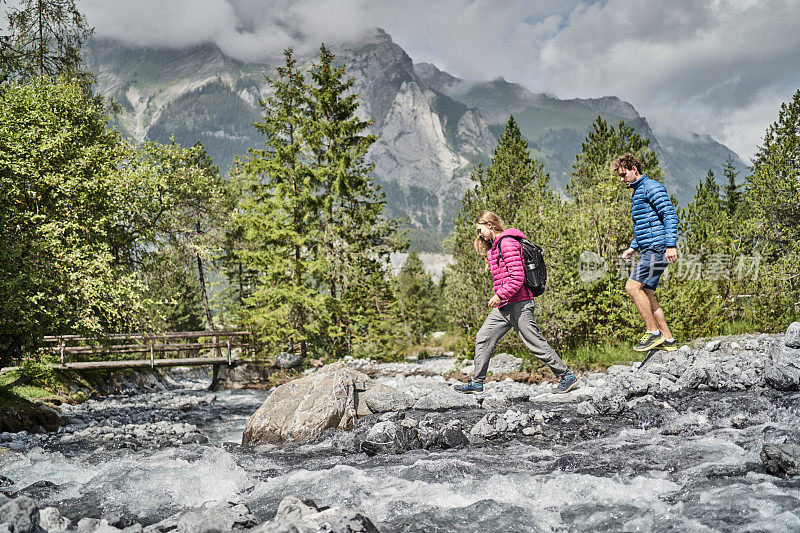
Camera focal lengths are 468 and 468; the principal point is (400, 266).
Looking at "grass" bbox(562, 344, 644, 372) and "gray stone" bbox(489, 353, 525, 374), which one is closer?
"grass" bbox(562, 344, 644, 372)

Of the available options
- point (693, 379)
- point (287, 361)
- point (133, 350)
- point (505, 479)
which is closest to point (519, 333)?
point (505, 479)

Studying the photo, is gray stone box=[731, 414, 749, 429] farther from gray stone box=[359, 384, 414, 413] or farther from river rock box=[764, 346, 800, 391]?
gray stone box=[359, 384, 414, 413]

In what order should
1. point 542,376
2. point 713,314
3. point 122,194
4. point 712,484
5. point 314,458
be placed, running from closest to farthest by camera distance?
point 712,484
point 314,458
point 542,376
point 122,194
point 713,314

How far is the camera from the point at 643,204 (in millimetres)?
6344

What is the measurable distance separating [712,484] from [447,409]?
465 centimetres

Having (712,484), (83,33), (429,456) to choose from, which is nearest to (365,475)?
(429,456)

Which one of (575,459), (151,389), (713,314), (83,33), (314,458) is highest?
(83,33)

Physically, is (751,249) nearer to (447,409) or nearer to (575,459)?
(447,409)

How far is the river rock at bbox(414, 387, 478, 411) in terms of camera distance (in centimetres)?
827

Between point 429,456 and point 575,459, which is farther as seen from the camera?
point 429,456

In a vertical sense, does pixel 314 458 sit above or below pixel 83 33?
below

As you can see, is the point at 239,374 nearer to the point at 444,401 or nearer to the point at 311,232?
the point at 311,232

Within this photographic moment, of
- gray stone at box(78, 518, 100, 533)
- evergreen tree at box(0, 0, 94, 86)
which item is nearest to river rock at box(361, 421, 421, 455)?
gray stone at box(78, 518, 100, 533)

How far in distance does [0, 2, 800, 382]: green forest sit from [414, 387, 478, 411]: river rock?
15.4 ft
